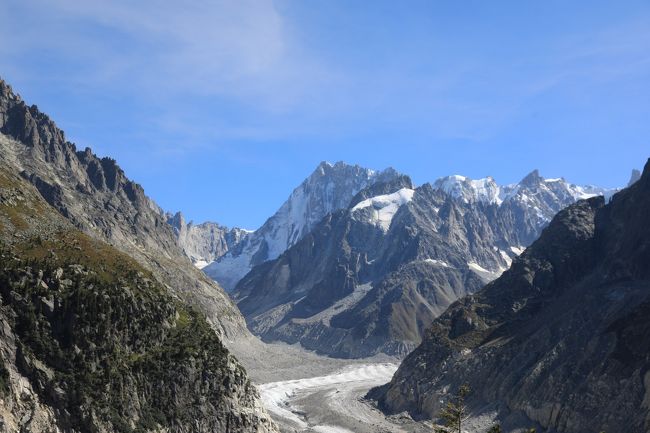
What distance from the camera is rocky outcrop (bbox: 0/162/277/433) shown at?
111 m

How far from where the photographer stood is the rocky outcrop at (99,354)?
11106 centimetres

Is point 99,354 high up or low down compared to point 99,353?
down

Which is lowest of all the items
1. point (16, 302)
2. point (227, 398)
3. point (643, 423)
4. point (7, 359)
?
point (643, 423)

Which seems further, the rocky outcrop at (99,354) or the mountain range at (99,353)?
the mountain range at (99,353)

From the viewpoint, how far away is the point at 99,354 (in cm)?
12200

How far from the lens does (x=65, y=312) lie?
122 meters

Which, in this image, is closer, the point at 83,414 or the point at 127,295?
the point at 83,414

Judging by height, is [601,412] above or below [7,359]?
below

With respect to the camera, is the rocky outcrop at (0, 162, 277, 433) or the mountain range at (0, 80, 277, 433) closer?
the rocky outcrop at (0, 162, 277, 433)

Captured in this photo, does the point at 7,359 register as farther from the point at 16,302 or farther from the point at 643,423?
the point at 643,423

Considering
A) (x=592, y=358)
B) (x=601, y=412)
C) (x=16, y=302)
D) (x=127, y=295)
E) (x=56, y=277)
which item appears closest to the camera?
(x=16, y=302)

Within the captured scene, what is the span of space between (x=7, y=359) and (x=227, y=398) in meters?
37.0

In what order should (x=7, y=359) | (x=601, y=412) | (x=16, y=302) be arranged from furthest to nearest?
(x=601, y=412)
(x=16, y=302)
(x=7, y=359)

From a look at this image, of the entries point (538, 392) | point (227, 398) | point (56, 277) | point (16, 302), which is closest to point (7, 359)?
point (16, 302)
